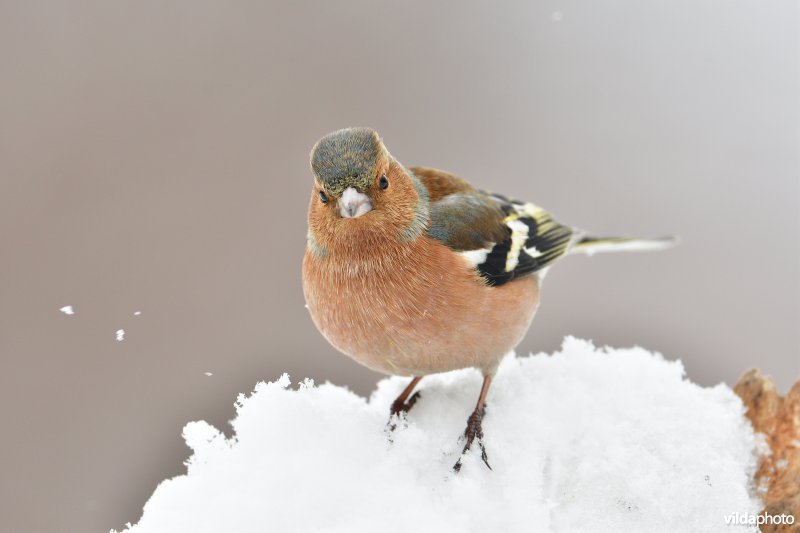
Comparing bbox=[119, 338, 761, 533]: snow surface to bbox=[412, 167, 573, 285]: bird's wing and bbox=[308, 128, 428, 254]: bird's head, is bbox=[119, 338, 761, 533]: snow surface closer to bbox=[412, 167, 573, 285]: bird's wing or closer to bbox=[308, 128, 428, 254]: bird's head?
bbox=[412, 167, 573, 285]: bird's wing

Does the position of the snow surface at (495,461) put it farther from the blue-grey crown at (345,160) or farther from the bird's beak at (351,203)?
the blue-grey crown at (345,160)

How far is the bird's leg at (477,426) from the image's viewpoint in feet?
7.77

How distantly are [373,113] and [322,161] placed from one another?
11.9ft

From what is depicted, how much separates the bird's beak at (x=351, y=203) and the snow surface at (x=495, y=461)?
616 mm

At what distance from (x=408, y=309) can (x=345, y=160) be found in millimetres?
570

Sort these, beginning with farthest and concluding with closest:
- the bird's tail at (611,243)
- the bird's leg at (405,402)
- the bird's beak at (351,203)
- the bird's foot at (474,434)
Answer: the bird's tail at (611,243)
the bird's leg at (405,402)
the bird's beak at (351,203)
the bird's foot at (474,434)

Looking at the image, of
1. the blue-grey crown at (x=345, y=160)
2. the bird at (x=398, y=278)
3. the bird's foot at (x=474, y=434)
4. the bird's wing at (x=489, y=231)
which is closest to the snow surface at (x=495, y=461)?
the bird's foot at (x=474, y=434)

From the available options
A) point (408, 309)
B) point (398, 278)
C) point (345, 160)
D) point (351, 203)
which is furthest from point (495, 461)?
point (345, 160)

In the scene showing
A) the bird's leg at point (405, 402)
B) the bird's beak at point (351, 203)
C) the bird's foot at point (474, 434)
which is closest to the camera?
the bird's foot at point (474, 434)

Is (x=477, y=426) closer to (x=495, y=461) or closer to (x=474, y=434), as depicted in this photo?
(x=474, y=434)

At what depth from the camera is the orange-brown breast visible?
259 cm

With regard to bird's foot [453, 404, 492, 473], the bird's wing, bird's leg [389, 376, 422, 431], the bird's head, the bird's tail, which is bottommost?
bird's leg [389, 376, 422, 431]

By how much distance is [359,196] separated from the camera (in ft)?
8.29

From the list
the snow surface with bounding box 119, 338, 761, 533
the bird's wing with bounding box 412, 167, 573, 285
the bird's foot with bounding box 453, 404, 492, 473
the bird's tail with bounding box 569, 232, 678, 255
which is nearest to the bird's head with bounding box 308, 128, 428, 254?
the bird's wing with bounding box 412, 167, 573, 285
